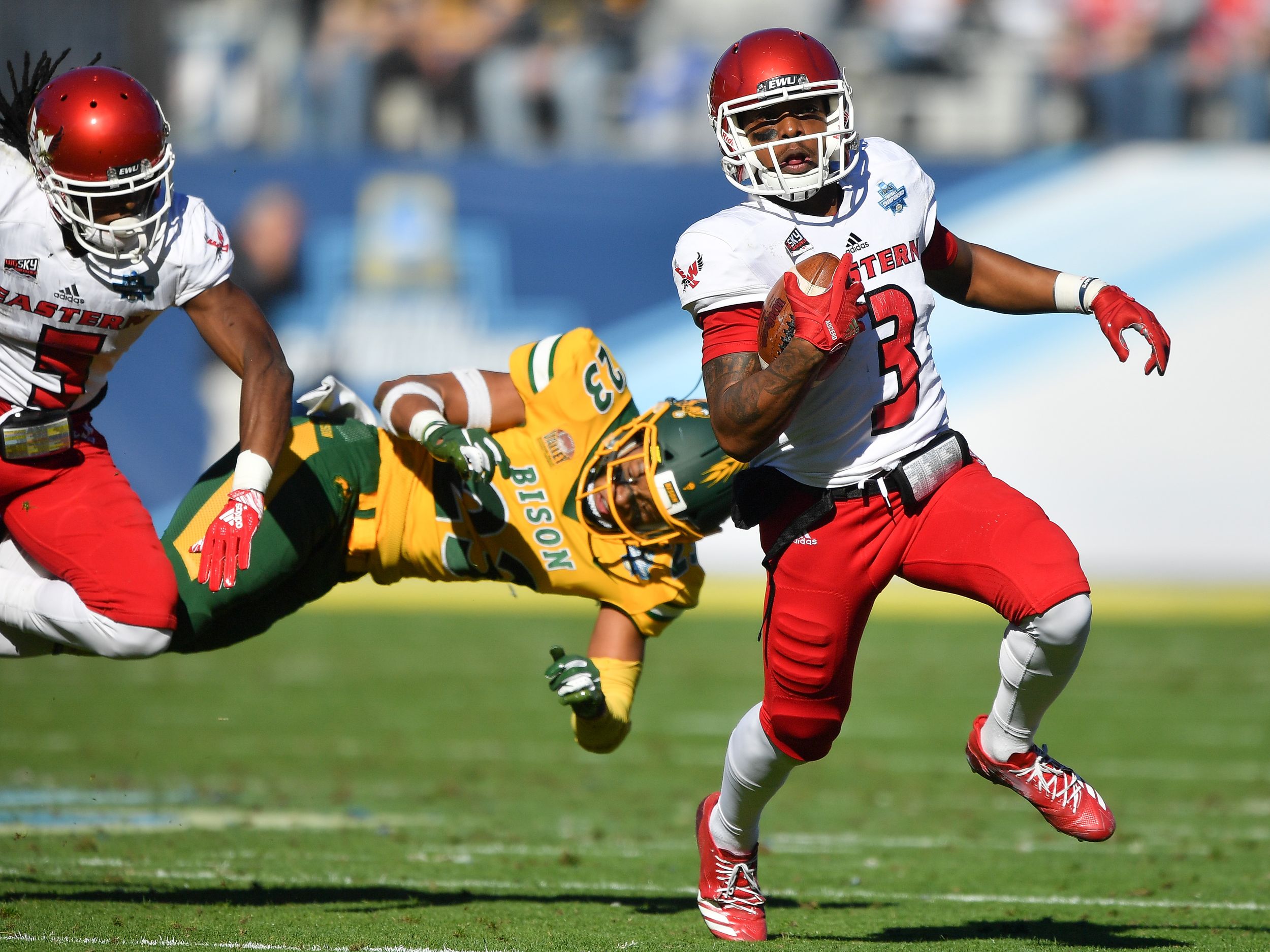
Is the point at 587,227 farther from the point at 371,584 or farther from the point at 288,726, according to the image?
the point at 288,726

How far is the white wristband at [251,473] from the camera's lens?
13.0 ft

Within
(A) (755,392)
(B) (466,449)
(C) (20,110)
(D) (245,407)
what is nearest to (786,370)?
(A) (755,392)

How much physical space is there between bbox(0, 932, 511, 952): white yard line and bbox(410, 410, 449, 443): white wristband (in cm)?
134

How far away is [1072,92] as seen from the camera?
12508 millimetres

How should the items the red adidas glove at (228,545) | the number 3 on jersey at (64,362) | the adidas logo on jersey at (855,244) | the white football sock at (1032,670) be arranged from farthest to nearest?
the number 3 on jersey at (64,362), the red adidas glove at (228,545), the adidas logo on jersey at (855,244), the white football sock at (1032,670)

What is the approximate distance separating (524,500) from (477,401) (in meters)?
0.32

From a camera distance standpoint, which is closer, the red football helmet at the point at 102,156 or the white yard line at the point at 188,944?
the white yard line at the point at 188,944

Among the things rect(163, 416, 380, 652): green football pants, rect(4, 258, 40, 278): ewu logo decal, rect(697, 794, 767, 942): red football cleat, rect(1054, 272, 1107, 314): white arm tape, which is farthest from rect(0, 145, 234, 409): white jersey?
rect(1054, 272, 1107, 314): white arm tape

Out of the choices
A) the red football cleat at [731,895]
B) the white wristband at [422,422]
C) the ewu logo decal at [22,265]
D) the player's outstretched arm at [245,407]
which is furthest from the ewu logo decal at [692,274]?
the ewu logo decal at [22,265]

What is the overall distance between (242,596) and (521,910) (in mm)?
1128

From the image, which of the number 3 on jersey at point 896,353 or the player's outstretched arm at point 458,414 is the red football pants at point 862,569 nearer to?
the number 3 on jersey at point 896,353

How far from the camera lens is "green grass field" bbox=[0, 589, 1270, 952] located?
4008 mm

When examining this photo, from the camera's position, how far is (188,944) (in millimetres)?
3545

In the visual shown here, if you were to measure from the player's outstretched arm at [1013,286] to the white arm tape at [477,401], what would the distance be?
134 centimetres
